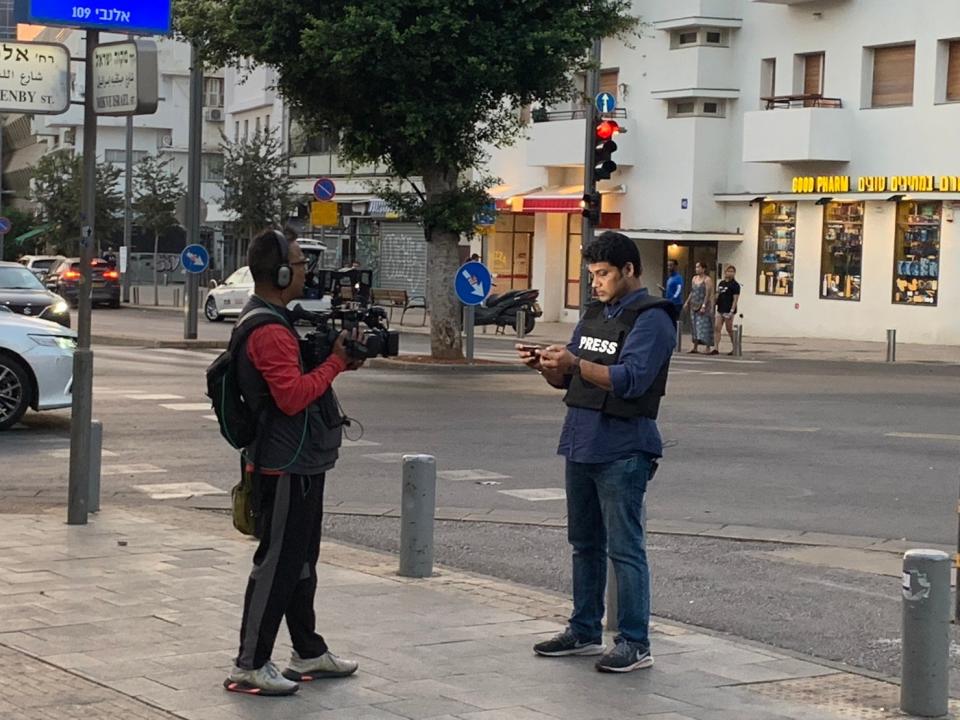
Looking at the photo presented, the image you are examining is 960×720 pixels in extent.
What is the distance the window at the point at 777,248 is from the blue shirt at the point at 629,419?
34037 mm

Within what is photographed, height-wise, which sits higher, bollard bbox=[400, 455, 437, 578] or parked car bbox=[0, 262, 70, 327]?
parked car bbox=[0, 262, 70, 327]

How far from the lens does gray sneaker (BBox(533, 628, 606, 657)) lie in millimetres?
7344

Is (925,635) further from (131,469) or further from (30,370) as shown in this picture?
(30,370)

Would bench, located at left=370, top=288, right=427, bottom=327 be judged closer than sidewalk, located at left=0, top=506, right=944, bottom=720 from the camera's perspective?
No

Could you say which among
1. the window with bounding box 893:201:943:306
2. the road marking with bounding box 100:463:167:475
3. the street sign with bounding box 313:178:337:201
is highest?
the street sign with bounding box 313:178:337:201

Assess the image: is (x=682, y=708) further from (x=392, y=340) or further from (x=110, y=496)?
(x=110, y=496)

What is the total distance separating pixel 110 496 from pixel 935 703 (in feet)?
24.3

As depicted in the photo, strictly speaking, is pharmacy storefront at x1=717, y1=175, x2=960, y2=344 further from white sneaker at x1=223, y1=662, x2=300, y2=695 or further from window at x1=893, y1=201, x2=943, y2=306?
white sneaker at x1=223, y1=662, x2=300, y2=695

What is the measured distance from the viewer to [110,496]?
40.9 feet

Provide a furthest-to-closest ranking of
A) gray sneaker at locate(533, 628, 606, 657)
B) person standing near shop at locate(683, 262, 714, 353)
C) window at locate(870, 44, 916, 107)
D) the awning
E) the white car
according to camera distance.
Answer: the awning < window at locate(870, 44, 916, 107) < person standing near shop at locate(683, 262, 714, 353) < the white car < gray sneaker at locate(533, 628, 606, 657)

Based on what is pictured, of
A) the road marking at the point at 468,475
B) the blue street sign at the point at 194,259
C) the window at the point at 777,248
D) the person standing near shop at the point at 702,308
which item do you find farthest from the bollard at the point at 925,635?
the window at the point at 777,248

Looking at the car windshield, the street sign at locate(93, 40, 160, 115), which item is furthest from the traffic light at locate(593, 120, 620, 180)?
the street sign at locate(93, 40, 160, 115)

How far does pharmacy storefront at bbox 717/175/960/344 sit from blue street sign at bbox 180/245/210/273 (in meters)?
14.6

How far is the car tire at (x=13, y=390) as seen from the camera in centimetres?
1598
